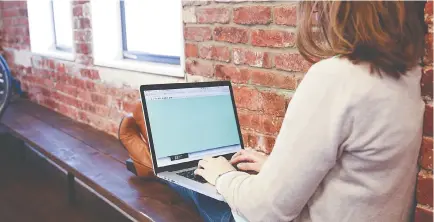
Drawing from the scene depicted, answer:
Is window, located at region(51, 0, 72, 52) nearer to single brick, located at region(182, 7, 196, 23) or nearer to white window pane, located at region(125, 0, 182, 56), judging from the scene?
white window pane, located at region(125, 0, 182, 56)

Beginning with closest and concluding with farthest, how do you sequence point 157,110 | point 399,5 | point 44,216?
point 399,5
point 157,110
point 44,216

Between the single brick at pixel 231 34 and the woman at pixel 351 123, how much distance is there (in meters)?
0.74

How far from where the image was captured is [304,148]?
91 cm

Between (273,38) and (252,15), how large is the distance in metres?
0.14

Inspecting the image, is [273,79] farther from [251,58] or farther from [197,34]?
[197,34]

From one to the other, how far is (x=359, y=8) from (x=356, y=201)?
41cm

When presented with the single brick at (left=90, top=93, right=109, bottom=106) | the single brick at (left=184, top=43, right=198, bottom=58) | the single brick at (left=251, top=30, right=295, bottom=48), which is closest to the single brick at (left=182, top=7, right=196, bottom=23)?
the single brick at (left=184, top=43, right=198, bottom=58)

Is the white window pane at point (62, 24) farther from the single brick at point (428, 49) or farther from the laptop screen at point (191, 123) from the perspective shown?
the single brick at point (428, 49)

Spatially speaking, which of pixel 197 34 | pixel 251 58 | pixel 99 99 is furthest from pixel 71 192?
pixel 251 58

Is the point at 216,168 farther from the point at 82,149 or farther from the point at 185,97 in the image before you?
the point at 82,149

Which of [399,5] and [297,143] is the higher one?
[399,5]

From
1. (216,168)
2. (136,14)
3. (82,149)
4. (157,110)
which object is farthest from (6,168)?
(216,168)

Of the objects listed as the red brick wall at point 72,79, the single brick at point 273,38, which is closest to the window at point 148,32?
the red brick wall at point 72,79

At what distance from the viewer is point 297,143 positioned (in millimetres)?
921
